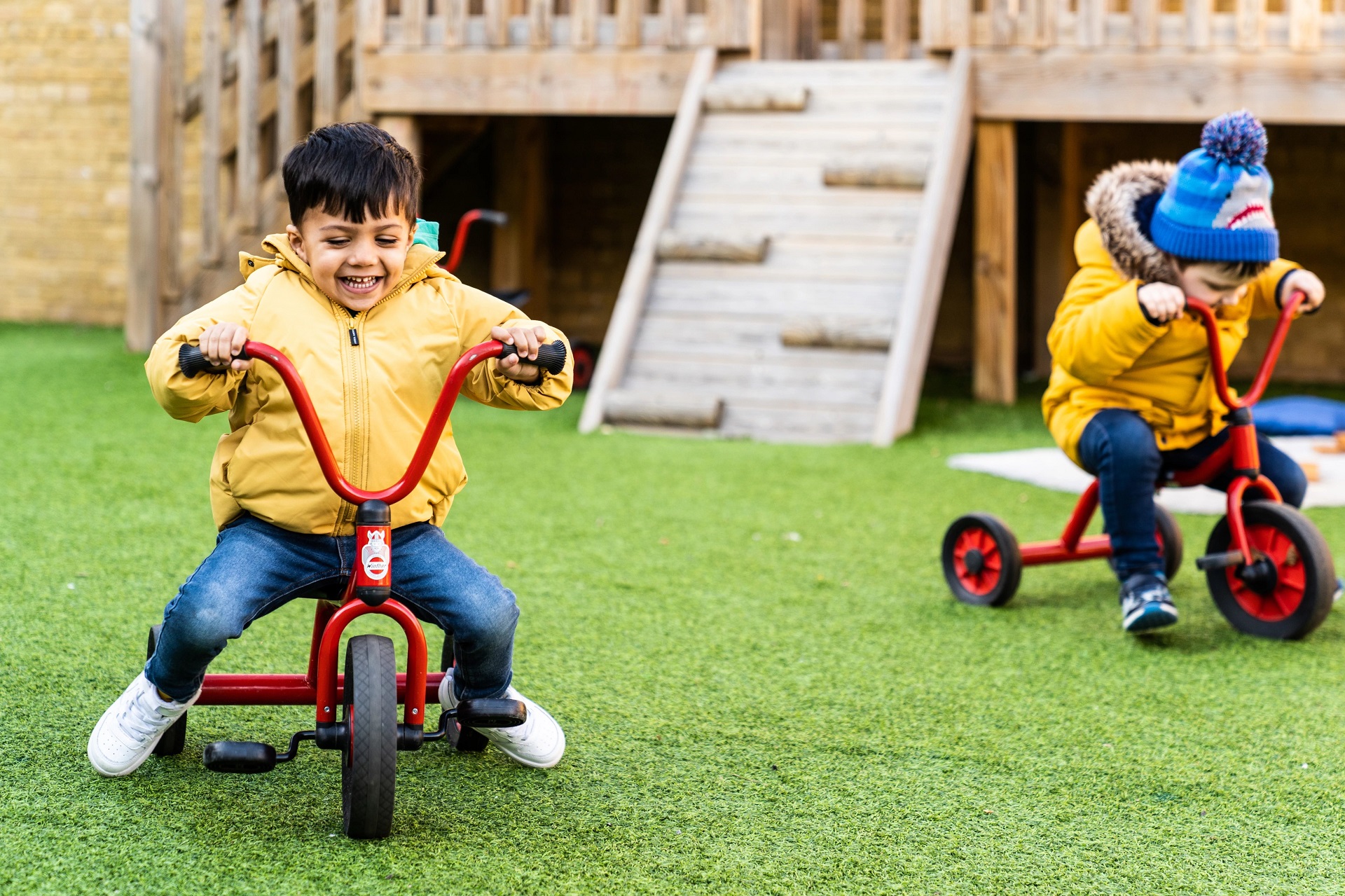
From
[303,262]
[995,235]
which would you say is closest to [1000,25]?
[995,235]

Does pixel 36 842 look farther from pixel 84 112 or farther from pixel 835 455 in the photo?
pixel 84 112

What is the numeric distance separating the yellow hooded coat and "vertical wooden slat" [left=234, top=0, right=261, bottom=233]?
585 cm

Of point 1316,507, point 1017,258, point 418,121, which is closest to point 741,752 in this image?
point 1316,507

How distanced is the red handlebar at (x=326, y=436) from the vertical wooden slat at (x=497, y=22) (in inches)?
231

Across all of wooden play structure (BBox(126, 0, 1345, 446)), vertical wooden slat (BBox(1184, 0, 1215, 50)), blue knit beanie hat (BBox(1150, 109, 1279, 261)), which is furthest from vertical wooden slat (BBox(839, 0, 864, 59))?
blue knit beanie hat (BBox(1150, 109, 1279, 261))

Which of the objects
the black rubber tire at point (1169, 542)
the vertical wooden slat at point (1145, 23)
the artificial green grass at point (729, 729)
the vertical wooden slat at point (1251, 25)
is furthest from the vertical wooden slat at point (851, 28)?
the black rubber tire at point (1169, 542)

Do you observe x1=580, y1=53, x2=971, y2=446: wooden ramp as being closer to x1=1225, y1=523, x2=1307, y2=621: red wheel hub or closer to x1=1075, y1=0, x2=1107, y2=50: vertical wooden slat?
x1=1075, y1=0, x2=1107, y2=50: vertical wooden slat

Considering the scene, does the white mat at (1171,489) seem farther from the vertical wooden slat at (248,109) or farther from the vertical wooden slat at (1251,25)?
the vertical wooden slat at (248,109)

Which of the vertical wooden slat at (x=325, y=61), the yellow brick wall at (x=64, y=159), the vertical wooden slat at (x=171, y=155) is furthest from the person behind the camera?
the yellow brick wall at (x=64, y=159)

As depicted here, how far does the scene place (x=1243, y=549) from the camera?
3225 millimetres

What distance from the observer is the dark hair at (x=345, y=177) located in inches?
83.2

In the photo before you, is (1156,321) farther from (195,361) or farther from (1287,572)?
(195,361)

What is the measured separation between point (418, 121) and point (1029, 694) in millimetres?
6072

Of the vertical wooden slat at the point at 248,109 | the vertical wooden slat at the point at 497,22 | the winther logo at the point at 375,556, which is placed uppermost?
the vertical wooden slat at the point at 497,22
